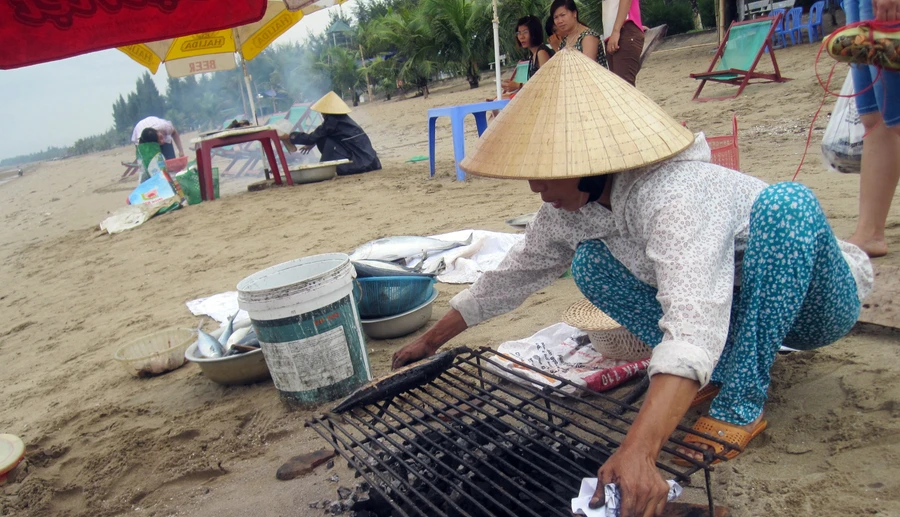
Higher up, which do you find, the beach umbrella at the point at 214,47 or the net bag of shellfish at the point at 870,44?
the beach umbrella at the point at 214,47

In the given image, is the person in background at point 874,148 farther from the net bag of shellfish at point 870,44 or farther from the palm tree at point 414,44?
the palm tree at point 414,44

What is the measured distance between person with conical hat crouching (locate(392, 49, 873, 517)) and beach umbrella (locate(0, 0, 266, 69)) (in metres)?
1.10

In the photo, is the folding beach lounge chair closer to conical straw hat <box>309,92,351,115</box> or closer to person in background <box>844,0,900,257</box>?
conical straw hat <box>309,92,351,115</box>

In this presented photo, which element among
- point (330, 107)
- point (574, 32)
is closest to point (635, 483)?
point (574, 32)

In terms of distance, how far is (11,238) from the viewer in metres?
10.8

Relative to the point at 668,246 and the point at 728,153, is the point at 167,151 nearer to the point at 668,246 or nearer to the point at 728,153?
the point at 728,153

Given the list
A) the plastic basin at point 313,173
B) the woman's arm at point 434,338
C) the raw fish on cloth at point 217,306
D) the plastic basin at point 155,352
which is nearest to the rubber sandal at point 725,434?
the woman's arm at point 434,338

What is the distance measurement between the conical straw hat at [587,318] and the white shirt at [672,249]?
0.51 meters

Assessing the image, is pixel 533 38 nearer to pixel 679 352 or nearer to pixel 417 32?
pixel 679 352

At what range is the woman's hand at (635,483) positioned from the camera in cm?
124

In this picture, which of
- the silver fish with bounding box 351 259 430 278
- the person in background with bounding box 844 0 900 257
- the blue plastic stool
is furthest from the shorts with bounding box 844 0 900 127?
the blue plastic stool

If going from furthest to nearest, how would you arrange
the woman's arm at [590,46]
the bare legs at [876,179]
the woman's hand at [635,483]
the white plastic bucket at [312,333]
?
the woman's arm at [590,46] < the bare legs at [876,179] < the white plastic bucket at [312,333] < the woman's hand at [635,483]

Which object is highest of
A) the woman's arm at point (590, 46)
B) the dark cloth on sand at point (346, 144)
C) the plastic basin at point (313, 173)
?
the woman's arm at point (590, 46)

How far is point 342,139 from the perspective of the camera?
9.41m
